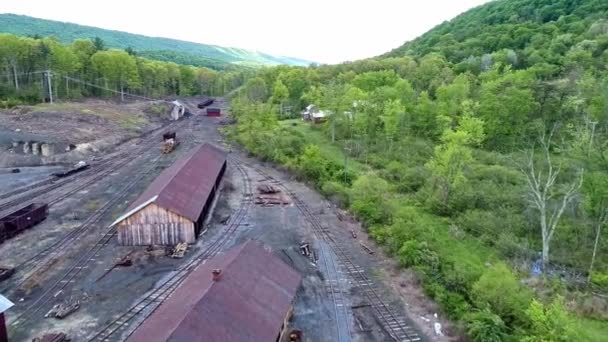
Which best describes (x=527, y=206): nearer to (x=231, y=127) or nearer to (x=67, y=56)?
(x=231, y=127)

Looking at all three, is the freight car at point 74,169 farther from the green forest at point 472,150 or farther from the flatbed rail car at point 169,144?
the green forest at point 472,150

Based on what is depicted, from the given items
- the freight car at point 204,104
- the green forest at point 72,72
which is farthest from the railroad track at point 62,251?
the freight car at point 204,104

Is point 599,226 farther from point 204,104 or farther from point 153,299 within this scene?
point 204,104

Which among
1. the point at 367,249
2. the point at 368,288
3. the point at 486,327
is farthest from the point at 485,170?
the point at 486,327

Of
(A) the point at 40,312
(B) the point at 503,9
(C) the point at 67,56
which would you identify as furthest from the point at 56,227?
(B) the point at 503,9

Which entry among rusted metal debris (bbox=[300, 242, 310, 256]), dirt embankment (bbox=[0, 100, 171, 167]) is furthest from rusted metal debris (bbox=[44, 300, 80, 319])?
dirt embankment (bbox=[0, 100, 171, 167])

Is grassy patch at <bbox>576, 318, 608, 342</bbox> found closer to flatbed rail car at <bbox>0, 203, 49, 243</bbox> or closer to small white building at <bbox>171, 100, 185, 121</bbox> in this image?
flatbed rail car at <bbox>0, 203, 49, 243</bbox>

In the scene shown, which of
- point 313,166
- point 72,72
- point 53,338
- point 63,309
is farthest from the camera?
point 72,72
